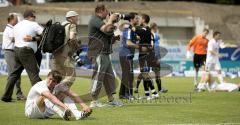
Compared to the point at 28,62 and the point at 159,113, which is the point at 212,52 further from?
the point at 159,113

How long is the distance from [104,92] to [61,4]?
143 ft

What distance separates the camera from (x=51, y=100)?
12297mm

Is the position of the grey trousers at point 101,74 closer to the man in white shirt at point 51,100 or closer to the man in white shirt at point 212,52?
the man in white shirt at point 51,100

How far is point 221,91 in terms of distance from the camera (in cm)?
2216

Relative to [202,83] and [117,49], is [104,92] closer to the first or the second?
[117,49]

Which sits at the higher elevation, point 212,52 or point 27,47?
point 27,47

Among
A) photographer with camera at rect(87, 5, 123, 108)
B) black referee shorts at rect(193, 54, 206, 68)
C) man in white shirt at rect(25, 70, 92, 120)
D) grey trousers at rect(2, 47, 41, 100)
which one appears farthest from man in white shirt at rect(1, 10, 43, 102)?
black referee shorts at rect(193, 54, 206, 68)

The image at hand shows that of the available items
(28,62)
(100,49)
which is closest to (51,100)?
(100,49)

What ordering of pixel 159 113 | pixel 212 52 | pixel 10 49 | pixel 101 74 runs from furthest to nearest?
pixel 212 52 → pixel 10 49 → pixel 101 74 → pixel 159 113

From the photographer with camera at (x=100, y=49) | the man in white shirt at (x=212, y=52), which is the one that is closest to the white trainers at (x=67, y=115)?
the photographer with camera at (x=100, y=49)

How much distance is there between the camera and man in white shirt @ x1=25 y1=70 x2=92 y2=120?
40.6 ft

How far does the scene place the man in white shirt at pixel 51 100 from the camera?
1238cm

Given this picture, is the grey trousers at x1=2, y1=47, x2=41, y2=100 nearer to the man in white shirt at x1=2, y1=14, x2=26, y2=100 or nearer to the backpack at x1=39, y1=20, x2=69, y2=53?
the man in white shirt at x1=2, y1=14, x2=26, y2=100

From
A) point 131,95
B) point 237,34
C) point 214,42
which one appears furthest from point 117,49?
point 237,34
